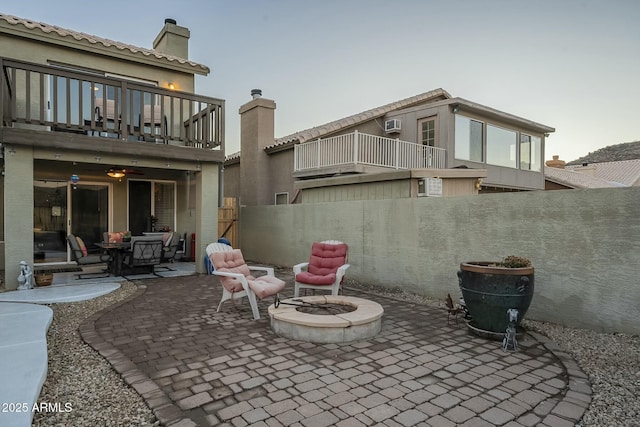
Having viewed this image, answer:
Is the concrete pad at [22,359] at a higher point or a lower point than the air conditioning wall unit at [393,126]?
lower

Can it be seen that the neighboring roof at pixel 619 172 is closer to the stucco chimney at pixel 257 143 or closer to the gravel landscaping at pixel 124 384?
the stucco chimney at pixel 257 143

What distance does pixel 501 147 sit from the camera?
16234 mm

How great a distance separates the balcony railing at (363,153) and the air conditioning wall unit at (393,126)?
158 centimetres

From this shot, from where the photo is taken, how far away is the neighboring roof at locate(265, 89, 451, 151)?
13586mm

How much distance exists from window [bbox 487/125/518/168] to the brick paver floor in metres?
13.0

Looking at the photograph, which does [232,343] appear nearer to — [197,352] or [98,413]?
[197,352]

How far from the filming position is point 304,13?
1078cm

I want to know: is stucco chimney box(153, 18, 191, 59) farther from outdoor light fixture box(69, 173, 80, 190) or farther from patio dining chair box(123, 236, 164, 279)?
patio dining chair box(123, 236, 164, 279)

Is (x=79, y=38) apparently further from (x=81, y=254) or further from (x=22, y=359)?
(x=22, y=359)

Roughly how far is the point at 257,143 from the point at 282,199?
2.51 metres

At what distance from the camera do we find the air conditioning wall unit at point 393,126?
14844 millimetres

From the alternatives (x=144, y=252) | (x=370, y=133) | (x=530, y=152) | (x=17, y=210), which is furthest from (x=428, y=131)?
(x=17, y=210)

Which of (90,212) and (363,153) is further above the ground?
(363,153)

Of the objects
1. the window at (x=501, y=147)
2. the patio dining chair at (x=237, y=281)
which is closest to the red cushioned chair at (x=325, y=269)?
the patio dining chair at (x=237, y=281)
